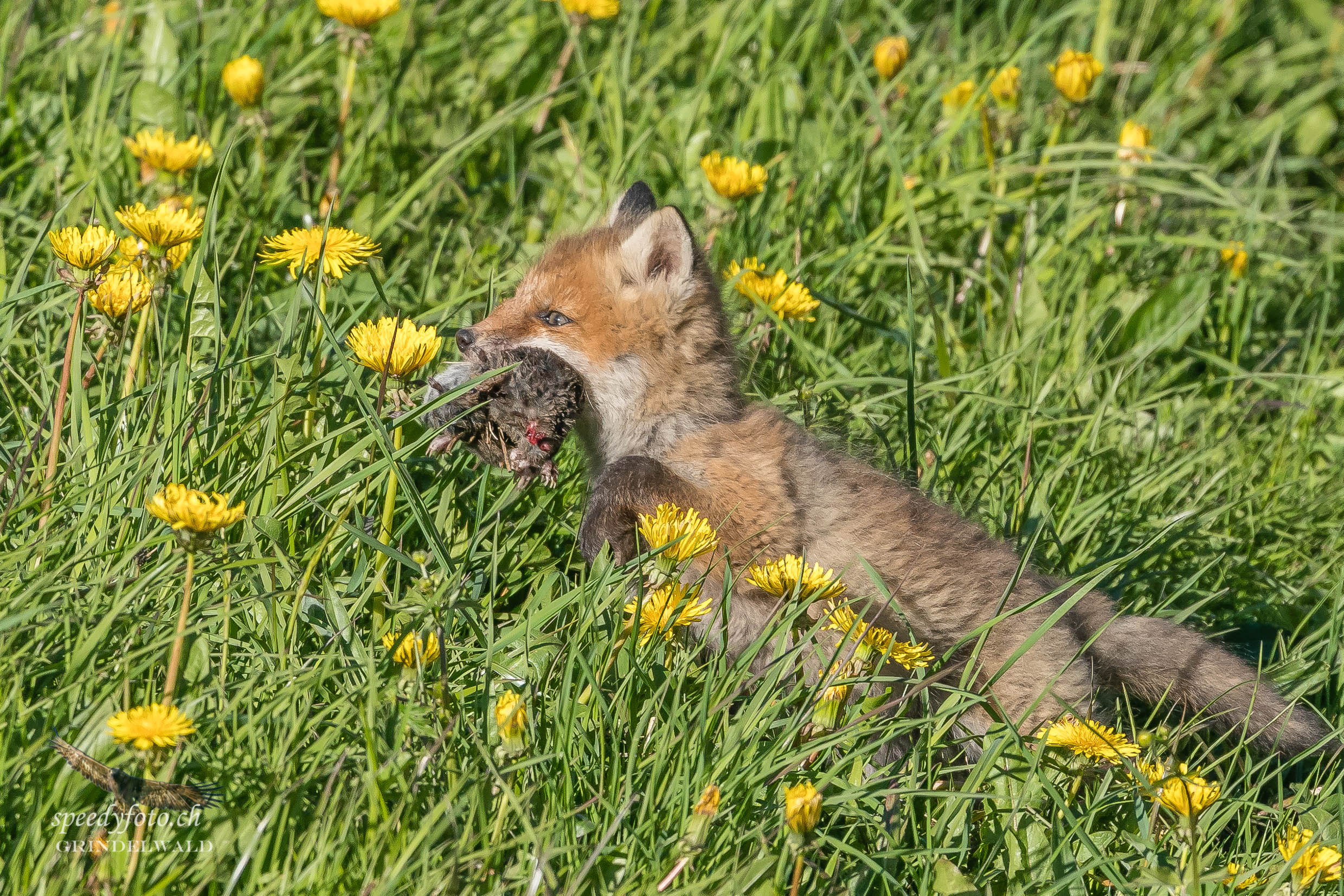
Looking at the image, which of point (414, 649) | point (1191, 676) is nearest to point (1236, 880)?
point (1191, 676)

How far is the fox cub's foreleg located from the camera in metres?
3.35

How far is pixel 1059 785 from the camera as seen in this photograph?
3059mm

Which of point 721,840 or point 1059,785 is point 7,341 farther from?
point 1059,785

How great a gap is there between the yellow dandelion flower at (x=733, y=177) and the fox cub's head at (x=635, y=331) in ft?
1.76

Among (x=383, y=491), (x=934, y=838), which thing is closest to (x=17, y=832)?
(x=383, y=491)

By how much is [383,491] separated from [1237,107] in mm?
5664

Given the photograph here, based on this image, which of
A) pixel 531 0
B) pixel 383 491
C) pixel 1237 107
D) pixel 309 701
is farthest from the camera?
pixel 1237 107

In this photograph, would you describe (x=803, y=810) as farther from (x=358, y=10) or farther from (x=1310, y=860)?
(x=358, y=10)

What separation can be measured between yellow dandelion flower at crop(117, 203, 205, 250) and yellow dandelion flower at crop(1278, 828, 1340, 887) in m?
2.97

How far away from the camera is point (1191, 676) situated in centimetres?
364

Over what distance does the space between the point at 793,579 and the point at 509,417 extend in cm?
98

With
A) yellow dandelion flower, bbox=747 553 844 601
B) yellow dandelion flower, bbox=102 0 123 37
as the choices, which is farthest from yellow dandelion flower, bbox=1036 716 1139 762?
yellow dandelion flower, bbox=102 0 123 37

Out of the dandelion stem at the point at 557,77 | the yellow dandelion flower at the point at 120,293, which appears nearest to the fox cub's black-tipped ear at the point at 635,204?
the dandelion stem at the point at 557,77

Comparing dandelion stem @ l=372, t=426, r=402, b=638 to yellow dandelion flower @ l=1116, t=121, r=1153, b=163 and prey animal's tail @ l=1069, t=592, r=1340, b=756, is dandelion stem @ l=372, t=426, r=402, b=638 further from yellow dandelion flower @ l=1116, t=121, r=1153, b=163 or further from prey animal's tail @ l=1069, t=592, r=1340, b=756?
yellow dandelion flower @ l=1116, t=121, r=1153, b=163
